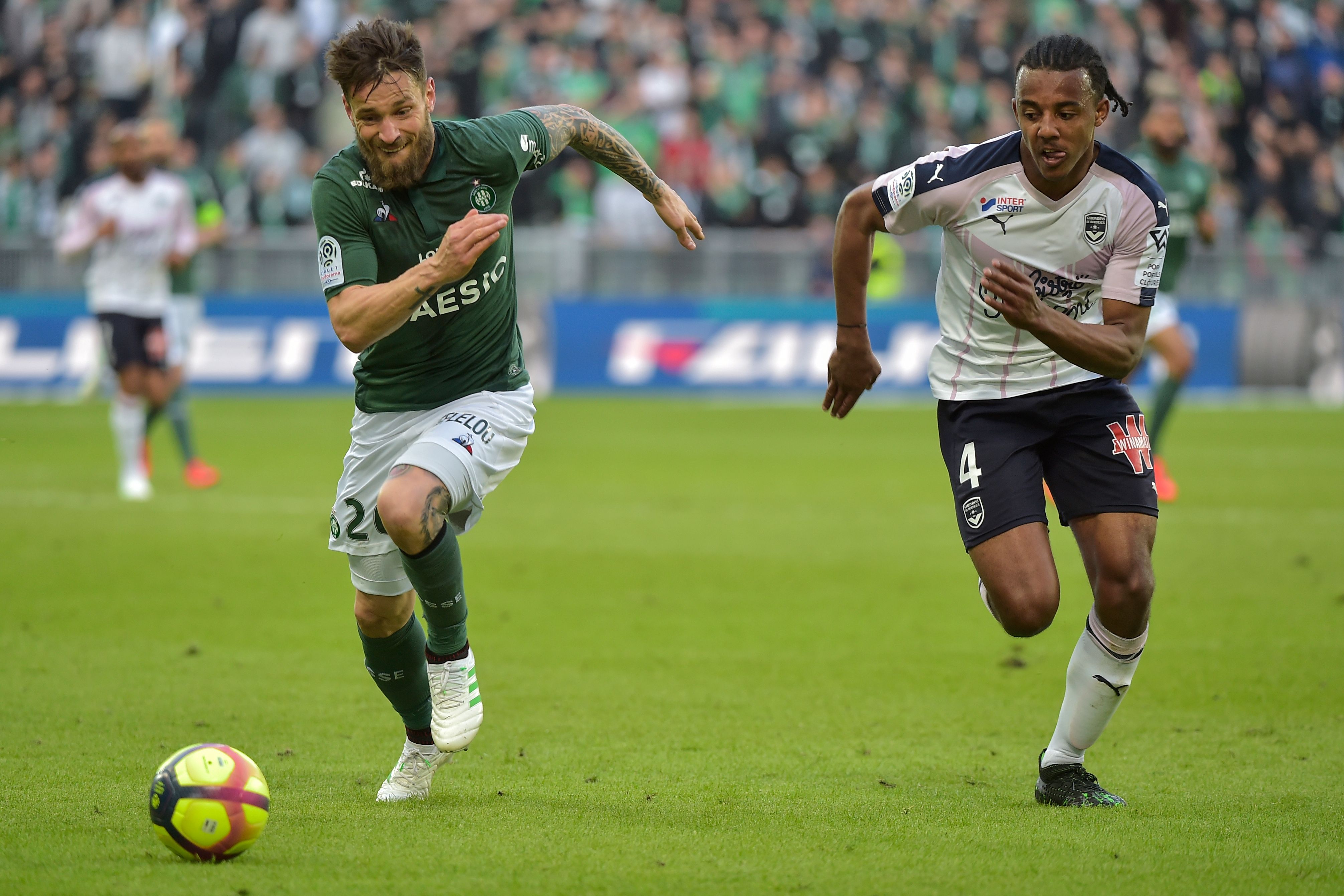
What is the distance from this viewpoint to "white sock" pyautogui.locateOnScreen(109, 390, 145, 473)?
41.5 ft

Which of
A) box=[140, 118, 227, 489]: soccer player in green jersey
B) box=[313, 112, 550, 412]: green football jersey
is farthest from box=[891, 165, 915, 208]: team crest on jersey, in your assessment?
box=[140, 118, 227, 489]: soccer player in green jersey

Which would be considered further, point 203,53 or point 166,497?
point 203,53

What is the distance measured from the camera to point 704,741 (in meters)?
5.79

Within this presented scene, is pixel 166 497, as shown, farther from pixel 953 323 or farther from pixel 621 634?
pixel 953 323

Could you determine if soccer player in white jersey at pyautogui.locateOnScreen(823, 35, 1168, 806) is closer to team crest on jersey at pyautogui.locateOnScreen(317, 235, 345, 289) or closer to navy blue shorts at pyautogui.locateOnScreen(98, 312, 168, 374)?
team crest on jersey at pyautogui.locateOnScreen(317, 235, 345, 289)

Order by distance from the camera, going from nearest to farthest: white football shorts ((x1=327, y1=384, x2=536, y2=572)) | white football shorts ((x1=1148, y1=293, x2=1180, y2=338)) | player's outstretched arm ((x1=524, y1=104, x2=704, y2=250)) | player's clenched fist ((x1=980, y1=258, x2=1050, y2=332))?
1. player's clenched fist ((x1=980, y1=258, x2=1050, y2=332))
2. white football shorts ((x1=327, y1=384, x2=536, y2=572))
3. player's outstretched arm ((x1=524, y1=104, x2=704, y2=250))
4. white football shorts ((x1=1148, y1=293, x2=1180, y2=338))

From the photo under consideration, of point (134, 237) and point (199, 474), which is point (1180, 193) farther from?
point (134, 237)

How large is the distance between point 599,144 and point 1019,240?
5.09ft

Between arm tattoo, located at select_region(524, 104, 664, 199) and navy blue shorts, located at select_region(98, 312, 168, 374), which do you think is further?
navy blue shorts, located at select_region(98, 312, 168, 374)

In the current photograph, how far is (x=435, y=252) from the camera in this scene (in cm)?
483

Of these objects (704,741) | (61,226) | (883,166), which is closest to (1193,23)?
(883,166)

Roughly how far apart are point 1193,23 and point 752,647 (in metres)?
20.9

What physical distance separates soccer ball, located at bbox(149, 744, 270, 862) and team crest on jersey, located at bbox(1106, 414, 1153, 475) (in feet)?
9.20

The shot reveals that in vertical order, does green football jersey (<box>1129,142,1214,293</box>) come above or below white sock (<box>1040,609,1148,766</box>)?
above
